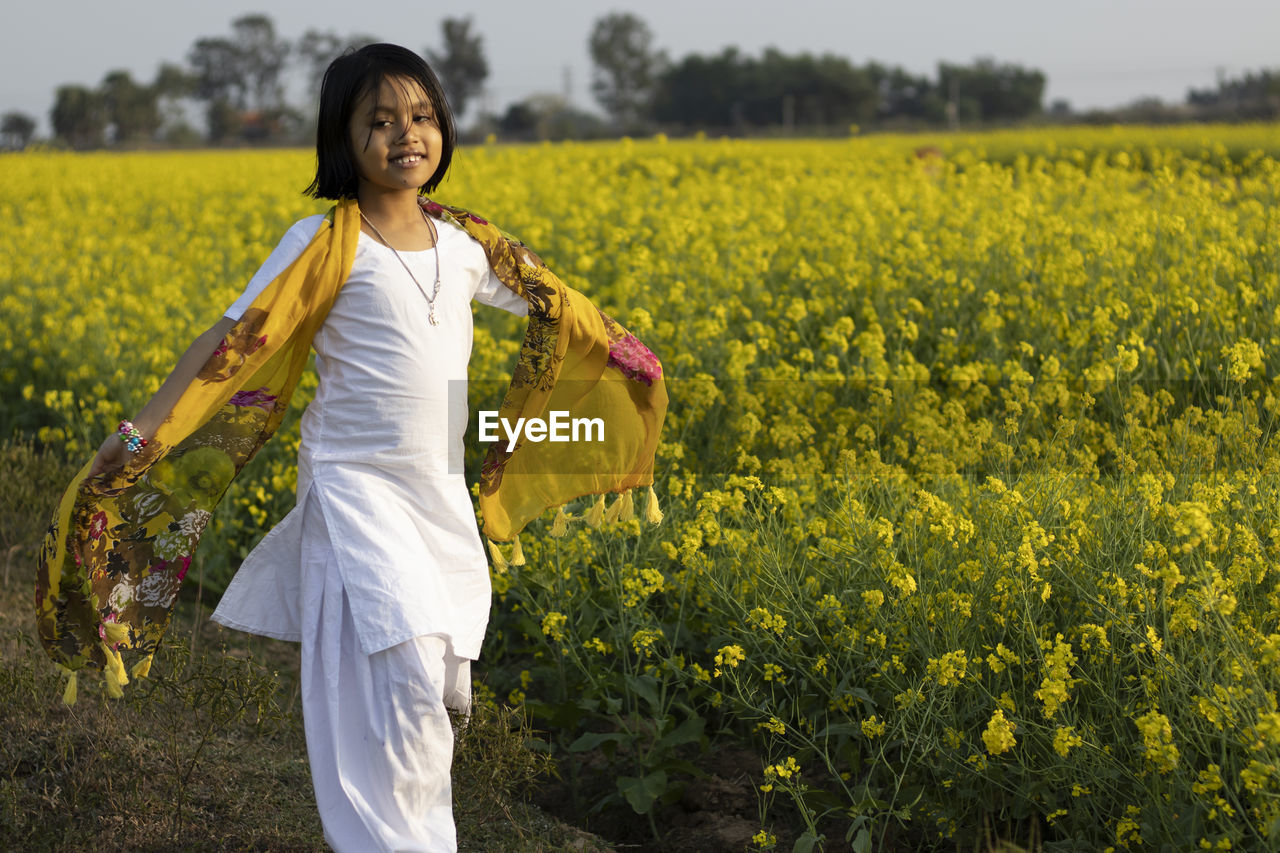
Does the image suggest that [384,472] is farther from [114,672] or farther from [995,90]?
[995,90]

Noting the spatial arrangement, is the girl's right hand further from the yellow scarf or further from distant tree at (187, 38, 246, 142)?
distant tree at (187, 38, 246, 142)

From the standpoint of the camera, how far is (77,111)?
153 ft

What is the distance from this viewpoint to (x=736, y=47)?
59562 millimetres

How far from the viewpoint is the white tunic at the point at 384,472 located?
209 centimetres

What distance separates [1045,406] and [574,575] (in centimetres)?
185

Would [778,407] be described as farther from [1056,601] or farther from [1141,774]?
[1141,774]

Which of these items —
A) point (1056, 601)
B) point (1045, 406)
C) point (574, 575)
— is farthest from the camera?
point (1045, 406)

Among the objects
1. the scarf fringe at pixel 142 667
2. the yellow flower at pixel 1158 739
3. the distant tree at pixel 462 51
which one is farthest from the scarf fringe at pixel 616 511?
the distant tree at pixel 462 51

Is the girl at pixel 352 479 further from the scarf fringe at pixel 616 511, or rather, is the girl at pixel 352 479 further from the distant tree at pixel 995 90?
the distant tree at pixel 995 90

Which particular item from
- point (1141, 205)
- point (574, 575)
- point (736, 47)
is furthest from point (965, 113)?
point (574, 575)

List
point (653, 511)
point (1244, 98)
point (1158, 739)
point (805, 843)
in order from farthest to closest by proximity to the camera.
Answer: point (1244, 98) < point (653, 511) < point (805, 843) < point (1158, 739)

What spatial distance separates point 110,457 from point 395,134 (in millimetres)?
753

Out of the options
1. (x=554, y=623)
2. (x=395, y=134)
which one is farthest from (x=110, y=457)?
(x=554, y=623)

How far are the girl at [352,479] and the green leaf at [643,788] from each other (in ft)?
1.80
